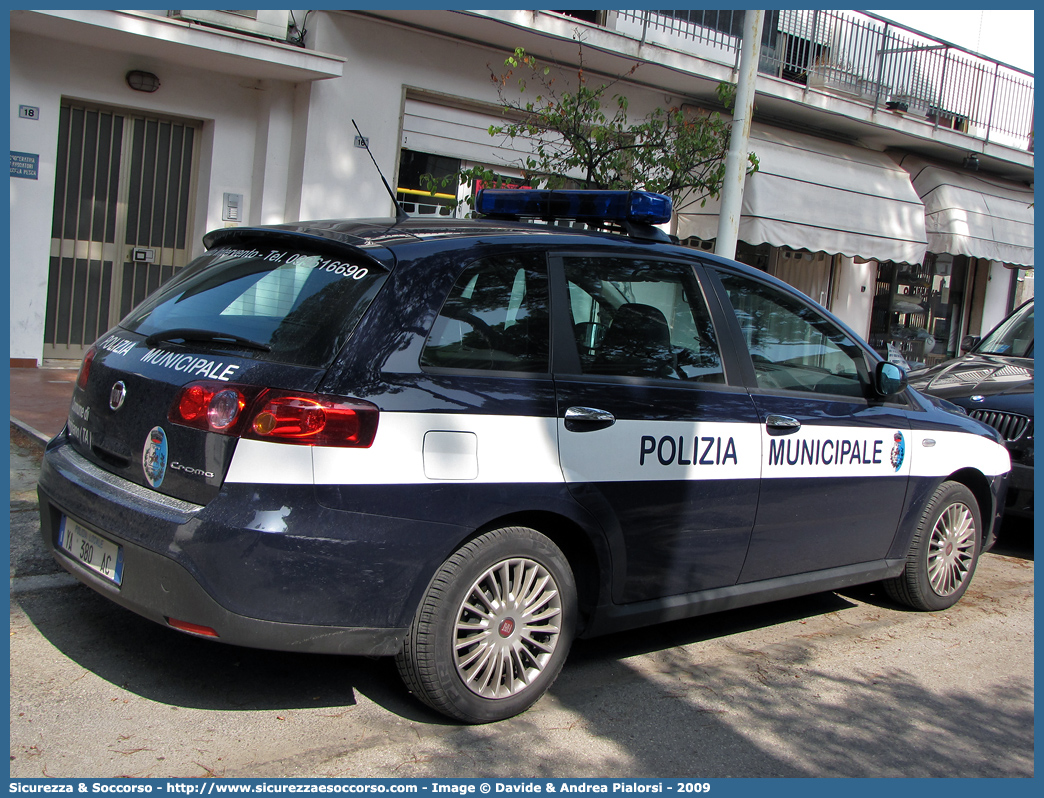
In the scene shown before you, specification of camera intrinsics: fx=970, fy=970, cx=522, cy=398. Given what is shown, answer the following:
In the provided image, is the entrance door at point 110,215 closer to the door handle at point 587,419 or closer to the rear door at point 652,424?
the rear door at point 652,424

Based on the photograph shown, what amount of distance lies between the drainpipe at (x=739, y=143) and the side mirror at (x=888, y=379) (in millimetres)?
3130

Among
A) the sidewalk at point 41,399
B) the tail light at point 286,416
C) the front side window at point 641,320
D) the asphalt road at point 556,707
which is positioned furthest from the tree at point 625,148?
the tail light at point 286,416

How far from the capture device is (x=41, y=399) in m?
7.97

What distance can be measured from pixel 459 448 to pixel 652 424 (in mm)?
888

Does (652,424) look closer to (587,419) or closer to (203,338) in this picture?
(587,419)

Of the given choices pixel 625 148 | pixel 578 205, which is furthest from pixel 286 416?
pixel 625 148

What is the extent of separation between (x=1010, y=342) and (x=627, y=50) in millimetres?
5664

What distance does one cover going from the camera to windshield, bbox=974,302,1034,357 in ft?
25.5

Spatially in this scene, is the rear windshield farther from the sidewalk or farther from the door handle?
the sidewalk

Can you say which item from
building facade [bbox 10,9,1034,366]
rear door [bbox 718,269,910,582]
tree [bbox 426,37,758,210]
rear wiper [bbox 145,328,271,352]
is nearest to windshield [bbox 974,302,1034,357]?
building facade [bbox 10,9,1034,366]

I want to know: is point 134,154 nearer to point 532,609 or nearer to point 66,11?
point 66,11

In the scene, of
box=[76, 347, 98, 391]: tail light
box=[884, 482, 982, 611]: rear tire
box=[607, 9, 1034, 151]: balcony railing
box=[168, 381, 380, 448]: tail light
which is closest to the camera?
box=[168, 381, 380, 448]: tail light

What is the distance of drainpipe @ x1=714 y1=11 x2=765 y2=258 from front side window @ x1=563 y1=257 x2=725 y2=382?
3695 mm

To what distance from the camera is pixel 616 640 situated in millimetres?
4516
